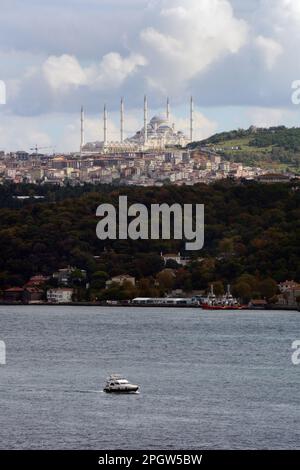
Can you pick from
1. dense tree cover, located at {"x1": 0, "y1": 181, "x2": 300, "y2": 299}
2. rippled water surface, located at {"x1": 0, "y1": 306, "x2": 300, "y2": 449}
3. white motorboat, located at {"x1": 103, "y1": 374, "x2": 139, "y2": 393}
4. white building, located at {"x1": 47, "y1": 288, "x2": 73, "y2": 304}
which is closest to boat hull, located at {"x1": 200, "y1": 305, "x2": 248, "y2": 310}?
dense tree cover, located at {"x1": 0, "y1": 181, "x2": 300, "y2": 299}


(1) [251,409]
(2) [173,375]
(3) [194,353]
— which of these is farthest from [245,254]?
(1) [251,409]

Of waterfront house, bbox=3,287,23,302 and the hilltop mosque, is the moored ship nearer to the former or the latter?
waterfront house, bbox=3,287,23,302

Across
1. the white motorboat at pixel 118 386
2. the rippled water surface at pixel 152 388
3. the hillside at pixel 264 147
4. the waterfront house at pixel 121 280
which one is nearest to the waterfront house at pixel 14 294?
the waterfront house at pixel 121 280

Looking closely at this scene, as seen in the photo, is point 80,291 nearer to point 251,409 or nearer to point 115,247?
point 115,247

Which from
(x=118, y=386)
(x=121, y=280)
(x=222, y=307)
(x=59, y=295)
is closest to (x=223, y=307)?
(x=222, y=307)

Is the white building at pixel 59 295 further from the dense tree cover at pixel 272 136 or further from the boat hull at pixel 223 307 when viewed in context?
the dense tree cover at pixel 272 136

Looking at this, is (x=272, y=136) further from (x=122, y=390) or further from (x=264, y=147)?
(x=122, y=390)
